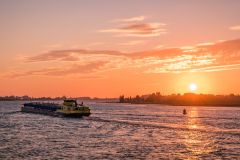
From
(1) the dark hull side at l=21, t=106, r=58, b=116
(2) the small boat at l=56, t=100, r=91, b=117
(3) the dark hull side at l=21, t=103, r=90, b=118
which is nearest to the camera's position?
(2) the small boat at l=56, t=100, r=91, b=117

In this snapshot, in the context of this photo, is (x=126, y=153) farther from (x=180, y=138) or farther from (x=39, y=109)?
(x=39, y=109)

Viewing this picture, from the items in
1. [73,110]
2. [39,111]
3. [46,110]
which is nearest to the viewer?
[73,110]

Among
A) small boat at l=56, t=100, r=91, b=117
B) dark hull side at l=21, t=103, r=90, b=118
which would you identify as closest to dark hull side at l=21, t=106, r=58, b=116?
dark hull side at l=21, t=103, r=90, b=118

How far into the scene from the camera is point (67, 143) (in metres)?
66.4

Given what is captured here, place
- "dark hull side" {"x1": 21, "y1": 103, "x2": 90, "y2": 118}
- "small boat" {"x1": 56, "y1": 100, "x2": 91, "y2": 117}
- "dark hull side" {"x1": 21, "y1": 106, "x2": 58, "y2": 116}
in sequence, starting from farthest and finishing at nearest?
1. "dark hull side" {"x1": 21, "y1": 106, "x2": 58, "y2": 116}
2. "dark hull side" {"x1": 21, "y1": 103, "x2": 90, "y2": 118}
3. "small boat" {"x1": 56, "y1": 100, "x2": 91, "y2": 117}

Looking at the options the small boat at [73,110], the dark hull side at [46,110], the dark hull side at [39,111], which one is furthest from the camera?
the dark hull side at [39,111]

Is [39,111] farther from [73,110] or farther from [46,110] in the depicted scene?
[73,110]

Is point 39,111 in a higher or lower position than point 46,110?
lower

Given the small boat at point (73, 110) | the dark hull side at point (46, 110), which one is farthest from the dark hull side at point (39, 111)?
the small boat at point (73, 110)

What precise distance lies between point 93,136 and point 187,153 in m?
24.7

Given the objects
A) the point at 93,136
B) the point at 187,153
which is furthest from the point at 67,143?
the point at 187,153

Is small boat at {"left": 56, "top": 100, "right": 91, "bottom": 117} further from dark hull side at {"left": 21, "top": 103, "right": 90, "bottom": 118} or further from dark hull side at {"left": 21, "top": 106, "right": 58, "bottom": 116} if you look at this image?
dark hull side at {"left": 21, "top": 106, "right": 58, "bottom": 116}

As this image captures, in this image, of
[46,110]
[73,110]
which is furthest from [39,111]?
[73,110]

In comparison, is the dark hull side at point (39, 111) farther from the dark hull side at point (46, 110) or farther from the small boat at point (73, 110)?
the small boat at point (73, 110)
